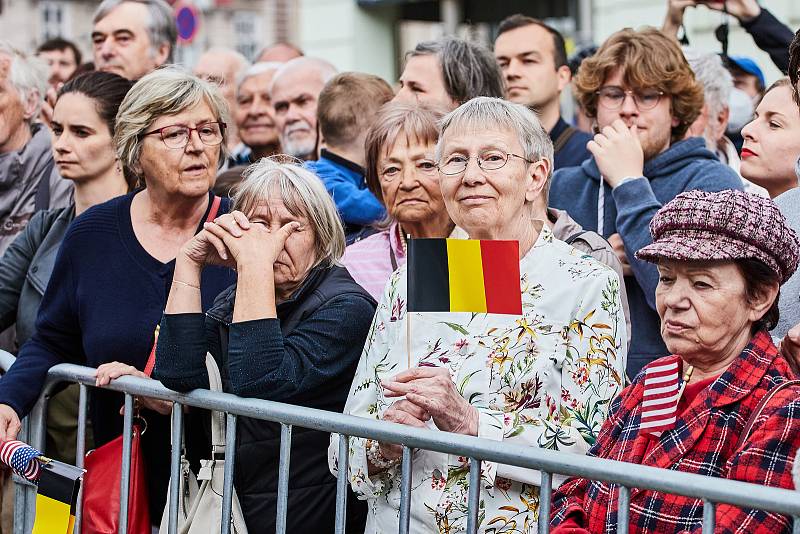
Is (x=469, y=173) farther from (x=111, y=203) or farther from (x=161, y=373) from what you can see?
(x=111, y=203)

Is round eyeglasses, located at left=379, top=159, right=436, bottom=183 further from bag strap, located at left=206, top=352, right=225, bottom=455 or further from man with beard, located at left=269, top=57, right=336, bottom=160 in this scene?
man with beard, located at left=269, top=57, right=336, bottom=160

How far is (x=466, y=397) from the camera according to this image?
3.24 meters

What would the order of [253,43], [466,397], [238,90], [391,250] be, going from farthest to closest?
[253,43], [238,90], [391,250], [466,397]

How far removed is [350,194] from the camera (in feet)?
16.0

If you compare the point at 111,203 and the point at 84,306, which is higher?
the point at 111,203

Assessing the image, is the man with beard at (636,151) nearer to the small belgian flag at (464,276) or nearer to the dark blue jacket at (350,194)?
the dark blue jacket at (350,194)

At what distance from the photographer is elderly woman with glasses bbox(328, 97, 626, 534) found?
3154 mm

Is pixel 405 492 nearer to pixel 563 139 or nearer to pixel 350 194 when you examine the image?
pixel 350 194

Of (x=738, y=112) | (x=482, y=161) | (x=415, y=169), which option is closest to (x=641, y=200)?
(x=415, y=169)

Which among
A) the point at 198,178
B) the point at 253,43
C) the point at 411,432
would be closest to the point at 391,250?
the point at 198,178

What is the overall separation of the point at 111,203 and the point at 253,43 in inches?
1298

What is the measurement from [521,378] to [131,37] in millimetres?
4183

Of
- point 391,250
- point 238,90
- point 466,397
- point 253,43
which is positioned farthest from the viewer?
point 253,43

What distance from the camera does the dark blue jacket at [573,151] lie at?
537 centimetres
